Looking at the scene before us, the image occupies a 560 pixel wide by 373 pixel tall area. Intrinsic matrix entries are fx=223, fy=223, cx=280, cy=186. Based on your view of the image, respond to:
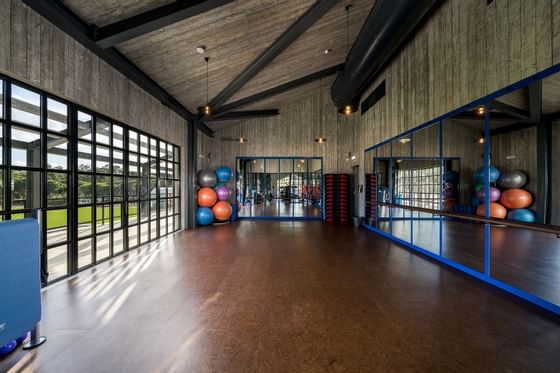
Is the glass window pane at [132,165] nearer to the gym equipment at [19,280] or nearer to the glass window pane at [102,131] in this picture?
the glass window pane at [102,131]

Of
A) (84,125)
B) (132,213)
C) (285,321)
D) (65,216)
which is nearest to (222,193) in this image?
(132,213)

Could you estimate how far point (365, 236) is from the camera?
6633 millimetres

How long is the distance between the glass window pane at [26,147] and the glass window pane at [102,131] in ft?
3.24

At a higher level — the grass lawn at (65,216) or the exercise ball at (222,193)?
the exercise ball at (222,193)

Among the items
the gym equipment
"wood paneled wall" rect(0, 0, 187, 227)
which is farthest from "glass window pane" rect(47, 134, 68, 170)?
the gym equipment

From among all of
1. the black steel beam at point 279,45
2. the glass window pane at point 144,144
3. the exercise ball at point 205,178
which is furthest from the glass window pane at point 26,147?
the exercise ball at point 205,178

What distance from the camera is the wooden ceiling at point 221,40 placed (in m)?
3.55

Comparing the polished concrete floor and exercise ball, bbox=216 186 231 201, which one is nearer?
the polished concrete floor

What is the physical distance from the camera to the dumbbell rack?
368 inches

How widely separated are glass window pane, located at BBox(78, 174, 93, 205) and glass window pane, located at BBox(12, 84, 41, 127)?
1033 millimetres

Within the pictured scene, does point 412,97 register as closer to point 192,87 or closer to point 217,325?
point 192,87

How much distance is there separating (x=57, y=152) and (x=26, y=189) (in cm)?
71

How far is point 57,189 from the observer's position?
349cm

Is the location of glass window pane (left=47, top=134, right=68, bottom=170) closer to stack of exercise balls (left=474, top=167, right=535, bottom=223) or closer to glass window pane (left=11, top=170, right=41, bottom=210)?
glass window pane (left=11, top=170, right=41, bottom=210)
